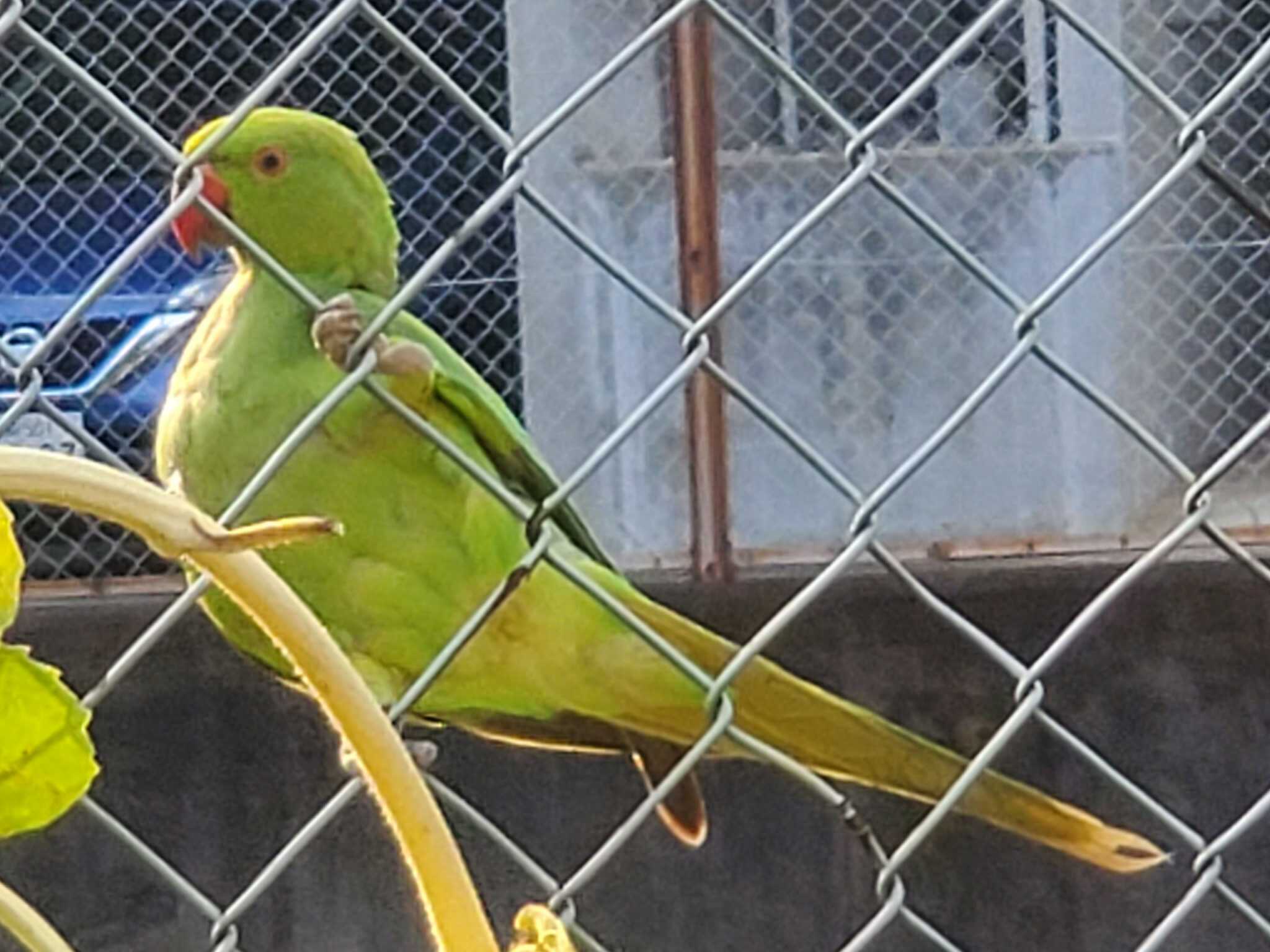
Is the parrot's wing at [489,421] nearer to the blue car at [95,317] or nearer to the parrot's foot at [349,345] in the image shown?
the parrot's foot at [349,345]

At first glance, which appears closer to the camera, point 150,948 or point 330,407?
point 330,407

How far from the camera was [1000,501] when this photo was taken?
2.64 meters

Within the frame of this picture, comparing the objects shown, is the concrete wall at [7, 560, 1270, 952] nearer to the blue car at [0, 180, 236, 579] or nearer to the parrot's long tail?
the blue car at [0, 180, 236, 579]

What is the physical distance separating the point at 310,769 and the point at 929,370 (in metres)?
0.98

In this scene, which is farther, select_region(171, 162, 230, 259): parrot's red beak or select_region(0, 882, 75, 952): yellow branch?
select_region(171, 162, 230, 259): parrot's red beak

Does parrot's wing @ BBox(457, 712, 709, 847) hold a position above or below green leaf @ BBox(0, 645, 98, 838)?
below

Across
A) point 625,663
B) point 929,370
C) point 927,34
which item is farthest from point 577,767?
point 625,663

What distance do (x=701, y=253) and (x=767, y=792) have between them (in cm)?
67

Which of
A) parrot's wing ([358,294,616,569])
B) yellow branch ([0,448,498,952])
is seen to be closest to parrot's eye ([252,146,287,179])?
parrot's wing ([358,294,616,569])

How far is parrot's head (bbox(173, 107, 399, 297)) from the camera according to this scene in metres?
1.03

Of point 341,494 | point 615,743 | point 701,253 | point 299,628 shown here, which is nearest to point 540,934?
point 299,628

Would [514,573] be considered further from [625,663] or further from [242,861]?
[242,861]

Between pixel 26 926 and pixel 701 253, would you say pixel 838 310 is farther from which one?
pixel 26 926

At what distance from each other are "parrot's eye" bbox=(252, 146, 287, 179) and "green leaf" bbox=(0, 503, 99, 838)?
823 mm
